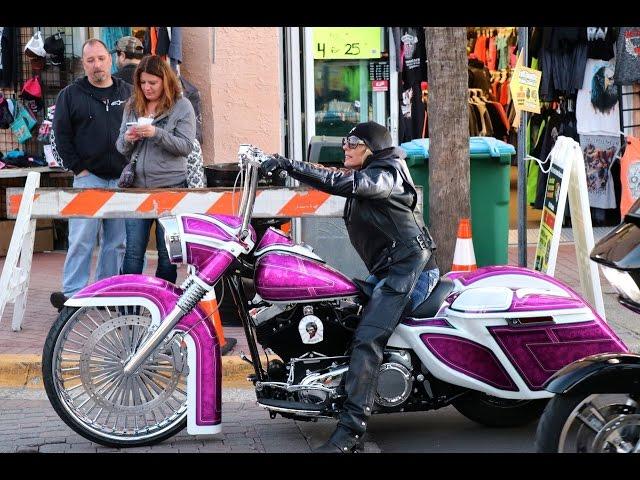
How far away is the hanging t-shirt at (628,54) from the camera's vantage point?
37.3 ft

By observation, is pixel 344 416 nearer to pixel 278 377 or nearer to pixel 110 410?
pixel 278 377

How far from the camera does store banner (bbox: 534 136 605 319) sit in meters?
7.27

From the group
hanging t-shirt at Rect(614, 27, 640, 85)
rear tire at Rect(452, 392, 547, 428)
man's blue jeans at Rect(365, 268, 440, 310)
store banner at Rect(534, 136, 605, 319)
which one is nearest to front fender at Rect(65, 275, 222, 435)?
man's blue jeans at Rect(365, 268, 440, 310)

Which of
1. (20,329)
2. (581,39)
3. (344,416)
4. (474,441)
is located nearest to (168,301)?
(344,416)

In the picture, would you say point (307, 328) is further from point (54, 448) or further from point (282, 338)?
point (54, 448)

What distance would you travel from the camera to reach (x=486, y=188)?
812 centimetres

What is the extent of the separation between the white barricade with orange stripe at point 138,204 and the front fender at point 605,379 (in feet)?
11.4

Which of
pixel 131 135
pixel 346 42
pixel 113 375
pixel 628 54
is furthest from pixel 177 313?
pixel 628 54

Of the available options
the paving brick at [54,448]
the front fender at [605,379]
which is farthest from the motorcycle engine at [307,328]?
the front fender at [605,379]

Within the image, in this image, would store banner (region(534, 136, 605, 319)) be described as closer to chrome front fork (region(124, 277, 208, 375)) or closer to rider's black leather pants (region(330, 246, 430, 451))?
rider's black leather pants (region(330, 246, 430, 451))

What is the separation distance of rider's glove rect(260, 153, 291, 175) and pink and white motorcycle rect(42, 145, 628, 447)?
7.4 inches

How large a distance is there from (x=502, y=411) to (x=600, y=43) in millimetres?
6913

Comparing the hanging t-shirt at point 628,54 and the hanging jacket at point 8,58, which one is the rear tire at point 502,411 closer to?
the hanging t-shirt at point 628,54
